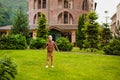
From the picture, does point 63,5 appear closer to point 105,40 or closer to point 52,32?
point 52,32

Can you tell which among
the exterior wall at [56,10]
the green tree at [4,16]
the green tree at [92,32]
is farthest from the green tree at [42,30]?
the green tree at [4,16]

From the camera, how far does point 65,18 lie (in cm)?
6450

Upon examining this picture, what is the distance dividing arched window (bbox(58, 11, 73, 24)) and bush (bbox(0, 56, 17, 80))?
49409 millimetres

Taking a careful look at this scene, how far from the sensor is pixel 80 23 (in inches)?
1967

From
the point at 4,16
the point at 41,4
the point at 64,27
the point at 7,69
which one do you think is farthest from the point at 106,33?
the point at 4,16

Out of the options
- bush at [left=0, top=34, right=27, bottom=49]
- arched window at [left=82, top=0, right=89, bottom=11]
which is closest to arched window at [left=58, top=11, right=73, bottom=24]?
arched window at [left=82, top=0, right=89, bottom=11]

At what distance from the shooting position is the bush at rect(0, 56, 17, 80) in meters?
13.6

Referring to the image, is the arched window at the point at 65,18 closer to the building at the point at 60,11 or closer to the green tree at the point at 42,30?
the building at the point at 60,11

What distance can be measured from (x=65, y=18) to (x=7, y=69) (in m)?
51.0

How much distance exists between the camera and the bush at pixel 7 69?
13646 mm

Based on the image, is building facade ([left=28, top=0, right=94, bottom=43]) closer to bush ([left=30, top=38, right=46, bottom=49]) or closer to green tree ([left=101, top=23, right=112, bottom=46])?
green tree ([left=101, top=23, right=112, bottom=46])

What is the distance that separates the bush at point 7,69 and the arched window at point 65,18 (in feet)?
162

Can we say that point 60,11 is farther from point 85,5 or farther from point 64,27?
point 85,5

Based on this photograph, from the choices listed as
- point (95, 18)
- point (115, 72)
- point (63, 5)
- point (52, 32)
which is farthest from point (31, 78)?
point (63, 5)
